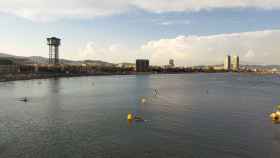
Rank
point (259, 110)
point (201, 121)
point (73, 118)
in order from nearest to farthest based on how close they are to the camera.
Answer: point (201, 121), point (73, 118), point (259, 110)

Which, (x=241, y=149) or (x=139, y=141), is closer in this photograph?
(x=241, y=149)

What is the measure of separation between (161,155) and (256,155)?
11.9 m

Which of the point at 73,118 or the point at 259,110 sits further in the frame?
the point at 259,110

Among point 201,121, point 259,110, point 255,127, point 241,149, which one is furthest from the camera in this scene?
point 259,110

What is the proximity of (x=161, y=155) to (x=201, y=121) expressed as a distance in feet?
68.5

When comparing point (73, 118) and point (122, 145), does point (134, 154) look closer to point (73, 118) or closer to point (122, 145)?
point (122, 145)

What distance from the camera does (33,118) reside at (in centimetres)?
5612

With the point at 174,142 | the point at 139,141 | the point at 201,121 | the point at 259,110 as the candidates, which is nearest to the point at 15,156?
the point at 139,141

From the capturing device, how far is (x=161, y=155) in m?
33.4

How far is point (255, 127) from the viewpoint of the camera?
157ft

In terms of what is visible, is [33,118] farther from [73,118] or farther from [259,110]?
[259,110]

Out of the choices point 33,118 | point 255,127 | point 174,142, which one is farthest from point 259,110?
point 33,118

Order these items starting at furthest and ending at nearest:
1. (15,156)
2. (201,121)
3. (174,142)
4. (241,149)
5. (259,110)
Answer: (259,110) → (201,121) → (174,142) → (241,149) → (15,156)

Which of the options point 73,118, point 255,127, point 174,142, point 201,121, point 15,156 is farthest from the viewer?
point 73,118
